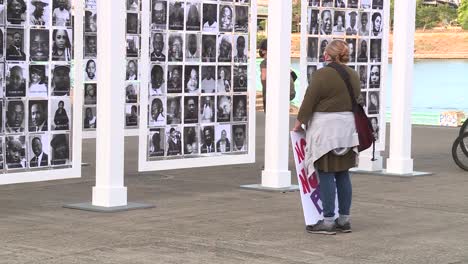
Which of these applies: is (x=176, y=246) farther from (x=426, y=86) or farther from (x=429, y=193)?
(x=426, y=86)

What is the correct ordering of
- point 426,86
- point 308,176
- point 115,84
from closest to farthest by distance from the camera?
point 308,176, point 115,84, point 426,86

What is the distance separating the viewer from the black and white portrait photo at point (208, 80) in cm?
1149

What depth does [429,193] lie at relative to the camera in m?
11.6

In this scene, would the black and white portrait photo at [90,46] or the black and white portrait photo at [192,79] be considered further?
the black and white portrait photo at [90,46]

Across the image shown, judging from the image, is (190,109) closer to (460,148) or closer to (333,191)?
(333,191)

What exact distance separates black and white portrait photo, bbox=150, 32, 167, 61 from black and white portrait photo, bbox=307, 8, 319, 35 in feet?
8.40

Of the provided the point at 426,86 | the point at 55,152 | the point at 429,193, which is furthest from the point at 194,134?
the point at 426,86

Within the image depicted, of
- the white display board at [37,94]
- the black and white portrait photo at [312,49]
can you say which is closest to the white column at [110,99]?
the white display board at [37,94]

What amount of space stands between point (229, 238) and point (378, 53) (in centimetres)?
625

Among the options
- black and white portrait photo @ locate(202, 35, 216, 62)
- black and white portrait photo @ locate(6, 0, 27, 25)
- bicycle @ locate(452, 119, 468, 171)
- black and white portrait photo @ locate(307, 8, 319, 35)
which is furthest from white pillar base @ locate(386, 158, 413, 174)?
black and white portrait photo @ locate(6, 0, 27, 25)

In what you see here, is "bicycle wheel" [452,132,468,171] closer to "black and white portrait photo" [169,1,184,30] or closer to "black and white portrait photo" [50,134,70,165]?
"black and white portrait photo" [169,1,184,30]

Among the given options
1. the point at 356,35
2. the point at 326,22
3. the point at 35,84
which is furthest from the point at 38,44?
the point at 356,35

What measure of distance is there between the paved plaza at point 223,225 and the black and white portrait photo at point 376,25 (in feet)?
6.58

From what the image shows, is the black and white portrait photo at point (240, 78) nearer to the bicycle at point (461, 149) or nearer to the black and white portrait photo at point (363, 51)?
the black and white portrait photo at point (363, 51)
